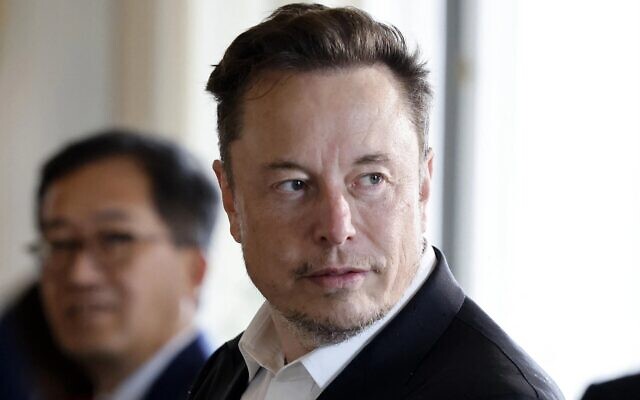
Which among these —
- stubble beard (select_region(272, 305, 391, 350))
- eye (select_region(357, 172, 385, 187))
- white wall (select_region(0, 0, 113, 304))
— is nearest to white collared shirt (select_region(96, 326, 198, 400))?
stubble beard (select_region(272, 305, 391, 350))

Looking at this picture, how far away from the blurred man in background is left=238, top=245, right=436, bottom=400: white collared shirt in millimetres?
982

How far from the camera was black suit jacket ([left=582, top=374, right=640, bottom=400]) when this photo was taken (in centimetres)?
131

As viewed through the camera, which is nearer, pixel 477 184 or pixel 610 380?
pixel 610 380

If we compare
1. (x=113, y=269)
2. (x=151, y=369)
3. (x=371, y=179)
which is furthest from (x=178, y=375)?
(x=371, y=179)

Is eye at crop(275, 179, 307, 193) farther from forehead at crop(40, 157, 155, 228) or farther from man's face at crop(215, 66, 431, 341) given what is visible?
forehead at crop(40, 157, 155, 228)

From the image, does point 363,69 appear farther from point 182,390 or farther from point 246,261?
point 182,390

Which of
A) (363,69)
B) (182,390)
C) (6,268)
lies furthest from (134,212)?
(6,268)

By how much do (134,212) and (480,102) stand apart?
3.62 ft

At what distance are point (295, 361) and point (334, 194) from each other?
0.75 ft

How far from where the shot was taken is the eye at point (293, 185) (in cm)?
161

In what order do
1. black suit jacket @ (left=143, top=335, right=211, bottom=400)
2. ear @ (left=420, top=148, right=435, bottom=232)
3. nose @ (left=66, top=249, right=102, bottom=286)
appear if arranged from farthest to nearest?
nose @ (left=66, top=249, right=102, bottom=286), black suit jacket @ (left=143, top=335, right=211, bottom=400), ear @ (left=420, top=148, right=435, bottom=232)

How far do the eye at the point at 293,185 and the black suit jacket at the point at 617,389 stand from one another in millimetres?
463

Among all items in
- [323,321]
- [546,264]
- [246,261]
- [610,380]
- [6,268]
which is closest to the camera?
[610,380]

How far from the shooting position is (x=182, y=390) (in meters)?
2.74
